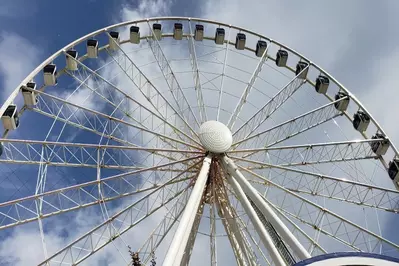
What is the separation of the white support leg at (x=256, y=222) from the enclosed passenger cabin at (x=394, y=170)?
31.5 feet

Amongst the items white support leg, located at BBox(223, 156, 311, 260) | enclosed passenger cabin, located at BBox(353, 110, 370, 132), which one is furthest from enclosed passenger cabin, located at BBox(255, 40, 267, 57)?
white support leg, located at BBox(223, 156, 311, 260)

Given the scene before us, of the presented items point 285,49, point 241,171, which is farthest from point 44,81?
point 285,49

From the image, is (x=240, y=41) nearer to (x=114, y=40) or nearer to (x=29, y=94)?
(x=114, y=40)

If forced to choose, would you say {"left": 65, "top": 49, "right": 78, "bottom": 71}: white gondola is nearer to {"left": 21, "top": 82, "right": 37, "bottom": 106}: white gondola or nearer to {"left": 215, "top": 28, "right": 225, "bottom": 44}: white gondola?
{"left": 21, "top": 82, "right": 37, "bottom": 106}: white gondola

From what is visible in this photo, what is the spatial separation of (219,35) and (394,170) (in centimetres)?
1397

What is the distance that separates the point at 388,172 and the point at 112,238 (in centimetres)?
1548

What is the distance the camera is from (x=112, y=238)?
23625mm

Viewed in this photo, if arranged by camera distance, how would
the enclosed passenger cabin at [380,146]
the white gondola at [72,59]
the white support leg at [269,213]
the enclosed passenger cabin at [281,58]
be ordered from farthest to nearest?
the enclosed passenger cabin at [281,58] → the enclosed passenger cabin at [380,146] → the white gondola at [72,59] → the white support leg at [269,213]

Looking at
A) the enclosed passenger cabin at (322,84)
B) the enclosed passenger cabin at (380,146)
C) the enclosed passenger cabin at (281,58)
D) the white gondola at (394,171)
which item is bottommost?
the white gondola at (394,171)

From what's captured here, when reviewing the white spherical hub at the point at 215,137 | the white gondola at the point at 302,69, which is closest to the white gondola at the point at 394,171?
the white gondola at the point at 302,69

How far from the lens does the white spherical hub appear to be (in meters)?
24.7

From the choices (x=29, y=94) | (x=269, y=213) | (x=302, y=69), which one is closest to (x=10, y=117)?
(x=29, y=94)

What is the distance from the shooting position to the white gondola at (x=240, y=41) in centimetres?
3309

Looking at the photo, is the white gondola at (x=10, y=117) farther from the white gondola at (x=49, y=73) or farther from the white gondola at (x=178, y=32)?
the white gondola at (x=178, y=32)
